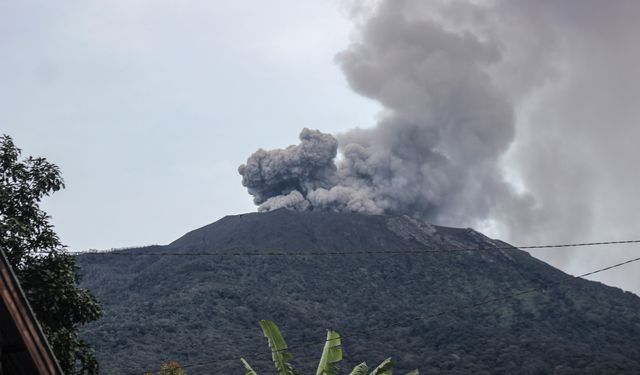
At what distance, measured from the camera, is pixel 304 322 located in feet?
438

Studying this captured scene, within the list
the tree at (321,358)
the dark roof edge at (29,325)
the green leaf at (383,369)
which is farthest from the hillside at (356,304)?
the dark roof edge at (29,325)

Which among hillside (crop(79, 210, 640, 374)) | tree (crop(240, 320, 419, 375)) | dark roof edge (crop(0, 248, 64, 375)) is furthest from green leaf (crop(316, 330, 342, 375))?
hillside (crop(79, 210, 640, 374))

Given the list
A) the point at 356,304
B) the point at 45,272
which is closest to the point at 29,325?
the point at 45,272

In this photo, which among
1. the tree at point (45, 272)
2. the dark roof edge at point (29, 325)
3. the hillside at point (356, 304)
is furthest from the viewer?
the hillside at point (356, 304)

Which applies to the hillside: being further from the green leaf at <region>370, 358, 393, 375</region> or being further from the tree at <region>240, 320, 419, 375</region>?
the green leaf at <region>370, 358, 393, 375</region>

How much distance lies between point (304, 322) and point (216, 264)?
36.7 m

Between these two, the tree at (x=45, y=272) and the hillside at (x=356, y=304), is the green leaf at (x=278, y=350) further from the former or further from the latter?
the hillside at (x=356, y=304)

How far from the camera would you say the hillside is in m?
114

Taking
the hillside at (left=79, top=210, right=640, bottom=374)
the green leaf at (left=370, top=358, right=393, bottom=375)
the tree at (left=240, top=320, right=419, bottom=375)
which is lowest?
the green leaf at (left=370, top=358, right=393, bottom=375)

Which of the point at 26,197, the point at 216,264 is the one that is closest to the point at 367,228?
the point at 216,264

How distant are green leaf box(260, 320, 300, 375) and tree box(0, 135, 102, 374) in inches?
172

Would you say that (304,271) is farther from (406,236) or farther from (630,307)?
(630,307)

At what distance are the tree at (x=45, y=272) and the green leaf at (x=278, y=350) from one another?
172 inches

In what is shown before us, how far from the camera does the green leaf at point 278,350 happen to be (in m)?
19.9
